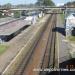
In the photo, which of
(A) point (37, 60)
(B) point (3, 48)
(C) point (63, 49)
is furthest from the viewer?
(B) point (3, 48)

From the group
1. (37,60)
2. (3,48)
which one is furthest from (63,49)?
(3,48)

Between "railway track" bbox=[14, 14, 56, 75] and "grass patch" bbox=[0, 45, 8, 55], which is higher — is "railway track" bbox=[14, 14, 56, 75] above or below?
above

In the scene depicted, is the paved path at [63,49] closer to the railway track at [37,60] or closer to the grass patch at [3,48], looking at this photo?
the railway track at [37,60]

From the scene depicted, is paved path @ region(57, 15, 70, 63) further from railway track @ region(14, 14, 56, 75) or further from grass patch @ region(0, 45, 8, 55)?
grass patch @ region(0, 45, 8, 55)

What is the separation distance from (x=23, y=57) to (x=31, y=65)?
154 inches

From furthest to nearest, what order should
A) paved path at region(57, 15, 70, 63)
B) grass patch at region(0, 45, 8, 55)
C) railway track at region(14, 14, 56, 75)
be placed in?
1. grass patch at region(0, 45, 8, 55)
2. paved path at region(57, 15, 70, 63)
3. railway track at region(14, 14, 56, 75)

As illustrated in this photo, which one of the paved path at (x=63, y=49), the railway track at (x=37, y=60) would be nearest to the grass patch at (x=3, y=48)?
the railway track at (x=37, y=60)

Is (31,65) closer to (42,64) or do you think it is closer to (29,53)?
(42,64)

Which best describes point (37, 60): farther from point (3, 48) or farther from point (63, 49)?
point (3, 48)

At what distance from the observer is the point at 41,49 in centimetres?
3409

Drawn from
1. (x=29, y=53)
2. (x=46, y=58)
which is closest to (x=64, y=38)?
(x=29, y=53)

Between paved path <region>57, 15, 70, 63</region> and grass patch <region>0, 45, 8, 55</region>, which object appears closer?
paved path <region>57, 15, 70, 63</region>

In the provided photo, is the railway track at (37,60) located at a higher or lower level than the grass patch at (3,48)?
higher

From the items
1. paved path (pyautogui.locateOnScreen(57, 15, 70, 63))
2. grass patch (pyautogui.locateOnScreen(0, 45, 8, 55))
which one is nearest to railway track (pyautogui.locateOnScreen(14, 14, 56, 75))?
paved path (pyautogui.locateOnScreen(57, 15, 70, 63))
